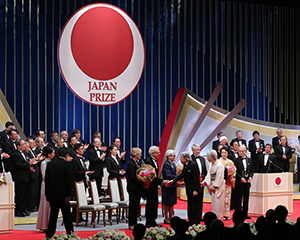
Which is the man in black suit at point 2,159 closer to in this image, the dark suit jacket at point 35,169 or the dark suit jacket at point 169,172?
the dark suit jacket at point 35,169

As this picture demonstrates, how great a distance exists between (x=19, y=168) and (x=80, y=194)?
1.35 m

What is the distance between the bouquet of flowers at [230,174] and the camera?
829 cm

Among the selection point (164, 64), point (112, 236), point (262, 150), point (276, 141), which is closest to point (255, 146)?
point (262, 150)

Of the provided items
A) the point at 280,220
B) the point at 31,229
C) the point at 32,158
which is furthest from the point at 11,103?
the point at 280,220

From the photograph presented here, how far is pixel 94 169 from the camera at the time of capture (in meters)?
9.01

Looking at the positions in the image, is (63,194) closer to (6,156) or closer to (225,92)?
(6,156)

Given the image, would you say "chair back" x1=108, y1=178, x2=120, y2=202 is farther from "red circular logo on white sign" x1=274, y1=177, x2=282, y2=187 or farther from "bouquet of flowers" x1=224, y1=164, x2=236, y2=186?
"red circular logo on white sign" x1=274, y1=177, x2=282, y2=187

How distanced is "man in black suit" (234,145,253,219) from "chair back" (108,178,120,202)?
7.01 feet

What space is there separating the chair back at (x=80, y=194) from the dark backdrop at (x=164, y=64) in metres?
4.69

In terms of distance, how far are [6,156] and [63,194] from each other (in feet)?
7.97

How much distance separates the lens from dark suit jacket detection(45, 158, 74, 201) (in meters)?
6.09

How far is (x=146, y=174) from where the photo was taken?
7.06 metres

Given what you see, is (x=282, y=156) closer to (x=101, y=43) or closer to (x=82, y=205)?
(x=101, y=43)

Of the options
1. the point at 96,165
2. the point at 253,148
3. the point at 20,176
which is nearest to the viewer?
the point at 20,176
